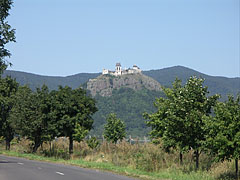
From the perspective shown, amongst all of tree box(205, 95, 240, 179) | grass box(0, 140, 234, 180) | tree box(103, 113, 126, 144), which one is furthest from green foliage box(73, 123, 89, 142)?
tree box(205, 95, 240, 179)

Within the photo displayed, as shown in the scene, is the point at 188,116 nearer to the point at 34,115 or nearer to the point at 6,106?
the point at 34,115

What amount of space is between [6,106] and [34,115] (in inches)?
345

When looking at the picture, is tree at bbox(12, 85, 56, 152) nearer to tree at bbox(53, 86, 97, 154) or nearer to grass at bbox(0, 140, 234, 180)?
tree at bbox(53, 86, 97, 154)

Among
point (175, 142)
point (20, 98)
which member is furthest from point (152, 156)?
point (20, 98)

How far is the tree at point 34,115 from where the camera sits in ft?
131

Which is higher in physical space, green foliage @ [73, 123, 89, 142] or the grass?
green foliage @ [73, 123, 89, 142]

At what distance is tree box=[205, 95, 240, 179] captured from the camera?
63.8 ft

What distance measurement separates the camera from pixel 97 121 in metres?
191

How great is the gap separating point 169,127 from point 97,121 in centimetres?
16736

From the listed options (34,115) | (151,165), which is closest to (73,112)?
(34,115)

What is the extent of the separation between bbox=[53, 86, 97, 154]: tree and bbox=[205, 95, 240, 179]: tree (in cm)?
2101

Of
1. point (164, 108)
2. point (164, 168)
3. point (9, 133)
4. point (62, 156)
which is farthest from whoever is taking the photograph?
point (9, 133)

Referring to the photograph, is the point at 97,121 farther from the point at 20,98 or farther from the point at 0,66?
the point at 0,66

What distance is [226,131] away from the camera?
19.7 meters
